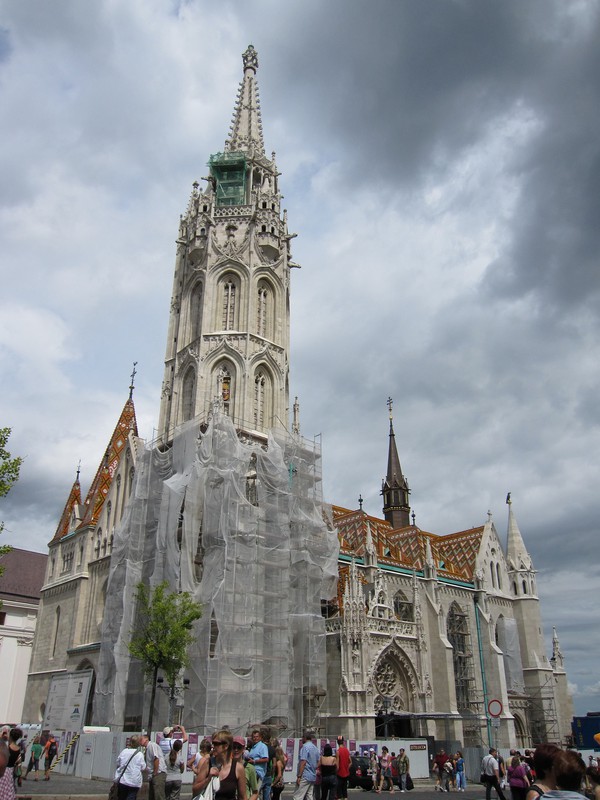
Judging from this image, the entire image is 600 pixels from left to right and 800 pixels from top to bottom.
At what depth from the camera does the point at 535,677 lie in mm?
38906

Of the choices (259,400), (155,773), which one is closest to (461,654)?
(259,400)

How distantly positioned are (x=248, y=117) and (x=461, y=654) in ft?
107

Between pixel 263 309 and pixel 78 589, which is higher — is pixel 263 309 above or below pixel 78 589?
above

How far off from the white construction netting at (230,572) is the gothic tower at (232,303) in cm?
314

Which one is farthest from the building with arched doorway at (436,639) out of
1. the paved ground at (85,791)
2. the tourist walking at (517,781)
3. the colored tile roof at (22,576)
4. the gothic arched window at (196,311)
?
the colored tile roof at (22,576)

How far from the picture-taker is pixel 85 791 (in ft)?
46.9

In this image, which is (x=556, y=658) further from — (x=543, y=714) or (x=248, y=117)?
(x=248, y=117)

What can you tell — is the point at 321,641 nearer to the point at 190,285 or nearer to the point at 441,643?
the point at 441,643

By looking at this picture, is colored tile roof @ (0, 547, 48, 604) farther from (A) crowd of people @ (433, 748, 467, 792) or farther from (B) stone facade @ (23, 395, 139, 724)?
(A) crowd of people @ (433, 748, 467, 792)

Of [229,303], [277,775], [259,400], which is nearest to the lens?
[277,775]

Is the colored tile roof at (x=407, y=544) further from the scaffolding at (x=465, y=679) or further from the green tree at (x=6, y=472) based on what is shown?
the green tree at (x=6, y=472)

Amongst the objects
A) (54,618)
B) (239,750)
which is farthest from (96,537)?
(239,750)

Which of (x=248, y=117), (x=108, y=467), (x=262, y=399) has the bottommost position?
(x=108, y=467)

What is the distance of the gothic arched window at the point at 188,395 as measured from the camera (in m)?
30.8
